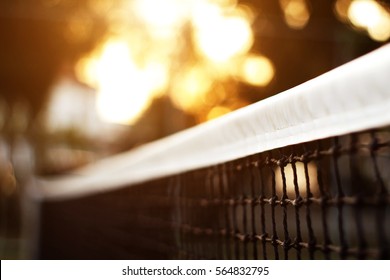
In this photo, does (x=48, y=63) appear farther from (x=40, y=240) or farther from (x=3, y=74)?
(x=40, y=240)

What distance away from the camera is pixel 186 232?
212 centimetres

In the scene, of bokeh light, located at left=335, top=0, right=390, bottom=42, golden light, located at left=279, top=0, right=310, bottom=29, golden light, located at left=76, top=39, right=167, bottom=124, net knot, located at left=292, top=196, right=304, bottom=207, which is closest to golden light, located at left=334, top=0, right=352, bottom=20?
bokeh light, located at left=335, top=0, right=390, bottom=42

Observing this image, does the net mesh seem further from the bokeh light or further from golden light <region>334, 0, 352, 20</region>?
golden light <region>334, 0, 352, 20</region>

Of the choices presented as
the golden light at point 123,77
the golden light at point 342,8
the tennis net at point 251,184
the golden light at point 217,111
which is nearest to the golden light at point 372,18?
the golden light at point 342,8

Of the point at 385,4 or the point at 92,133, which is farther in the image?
the point at 92,133

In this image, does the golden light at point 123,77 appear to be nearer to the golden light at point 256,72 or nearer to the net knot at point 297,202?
the golden light at point 256,72

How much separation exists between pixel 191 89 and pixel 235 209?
26.0 feet

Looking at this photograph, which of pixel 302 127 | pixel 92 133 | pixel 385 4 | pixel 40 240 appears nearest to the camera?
pixel 302 127

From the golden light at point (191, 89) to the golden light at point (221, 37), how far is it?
28cm

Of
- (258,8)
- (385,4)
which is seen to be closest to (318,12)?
(258,8)

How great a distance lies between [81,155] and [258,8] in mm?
3506

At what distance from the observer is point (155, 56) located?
31.7 feet

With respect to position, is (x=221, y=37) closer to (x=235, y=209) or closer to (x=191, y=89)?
(x=191, y=89)

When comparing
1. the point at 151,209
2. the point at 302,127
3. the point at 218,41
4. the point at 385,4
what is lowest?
the point at 302,127
